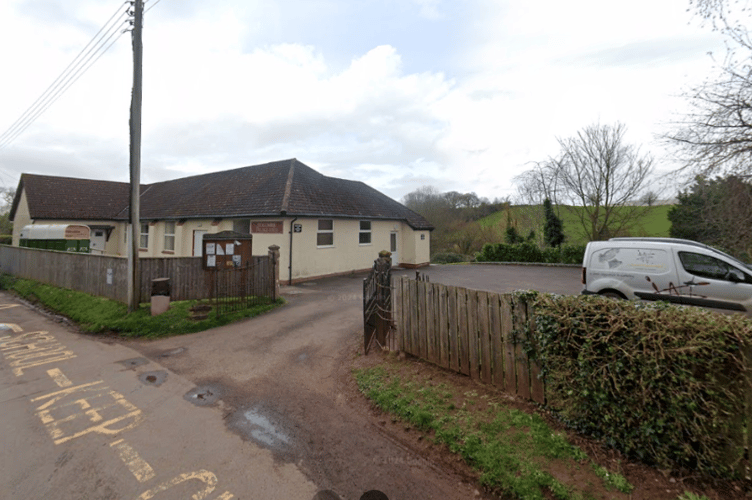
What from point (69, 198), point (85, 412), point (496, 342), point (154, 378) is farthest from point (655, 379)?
point (69, 198)

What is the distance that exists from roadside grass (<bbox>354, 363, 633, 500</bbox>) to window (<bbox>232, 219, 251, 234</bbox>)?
13213mm

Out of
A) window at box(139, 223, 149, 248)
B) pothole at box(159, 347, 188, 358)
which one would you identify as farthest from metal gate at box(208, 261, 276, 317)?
window at box(139, 223, 149, 248)

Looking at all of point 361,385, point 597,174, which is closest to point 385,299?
point 361,385

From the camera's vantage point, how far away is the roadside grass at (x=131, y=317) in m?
8.59

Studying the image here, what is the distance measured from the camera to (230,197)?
18375mm

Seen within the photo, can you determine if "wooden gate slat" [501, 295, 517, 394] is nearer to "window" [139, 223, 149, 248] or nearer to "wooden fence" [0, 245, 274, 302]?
"wooden fence" [0, 245, 274, 302]

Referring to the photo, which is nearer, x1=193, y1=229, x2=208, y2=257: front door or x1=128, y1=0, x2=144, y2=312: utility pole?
x1=128, y1=0, x2=144, y2=312: utility pole

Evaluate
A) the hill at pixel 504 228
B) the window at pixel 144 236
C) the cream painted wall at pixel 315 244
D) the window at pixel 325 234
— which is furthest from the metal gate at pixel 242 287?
the hill at pixel 504 228

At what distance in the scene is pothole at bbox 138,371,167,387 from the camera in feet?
18.7

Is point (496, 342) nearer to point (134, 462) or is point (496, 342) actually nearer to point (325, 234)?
point (134, 462)

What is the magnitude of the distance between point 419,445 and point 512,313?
6.64ft

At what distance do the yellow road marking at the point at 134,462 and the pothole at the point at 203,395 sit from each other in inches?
42.3

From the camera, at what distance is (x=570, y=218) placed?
2509 centimetres

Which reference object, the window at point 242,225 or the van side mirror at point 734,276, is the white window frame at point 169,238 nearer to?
the window at point 242,225
